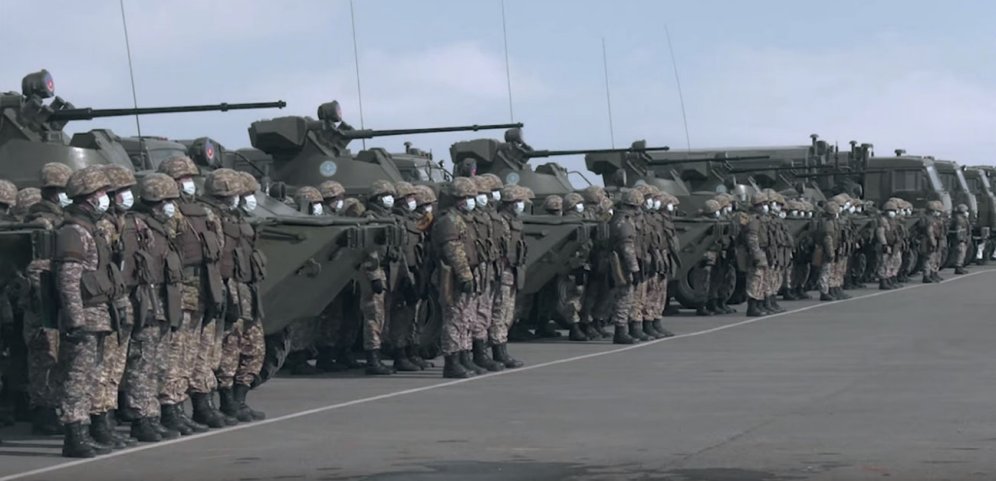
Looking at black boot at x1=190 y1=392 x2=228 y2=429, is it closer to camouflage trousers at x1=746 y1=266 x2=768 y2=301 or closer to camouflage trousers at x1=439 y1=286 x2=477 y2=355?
camouflage trousers at x1=439 y1=286 x2=477 y2=355

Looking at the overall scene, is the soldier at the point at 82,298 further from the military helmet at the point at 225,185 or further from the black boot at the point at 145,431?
the military helmet at the point at 225,185

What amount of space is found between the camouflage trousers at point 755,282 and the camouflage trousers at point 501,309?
935 cm

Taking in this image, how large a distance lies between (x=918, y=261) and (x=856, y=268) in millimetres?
5061

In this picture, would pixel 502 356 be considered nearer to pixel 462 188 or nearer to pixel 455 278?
pixel 455 278

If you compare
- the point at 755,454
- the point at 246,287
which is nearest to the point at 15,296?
the point at 246,287

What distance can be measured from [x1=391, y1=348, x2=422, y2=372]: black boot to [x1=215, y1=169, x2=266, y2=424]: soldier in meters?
4.03

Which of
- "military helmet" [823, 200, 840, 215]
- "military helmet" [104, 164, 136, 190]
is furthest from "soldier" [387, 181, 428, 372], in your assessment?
"military helmet" [823, 200, 840, 215]

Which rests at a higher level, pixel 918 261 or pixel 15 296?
pixel 15 296

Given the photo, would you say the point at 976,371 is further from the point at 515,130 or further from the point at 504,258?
the point at 515,130

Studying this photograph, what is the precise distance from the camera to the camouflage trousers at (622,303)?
21.4m

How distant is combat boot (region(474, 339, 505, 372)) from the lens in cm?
1788

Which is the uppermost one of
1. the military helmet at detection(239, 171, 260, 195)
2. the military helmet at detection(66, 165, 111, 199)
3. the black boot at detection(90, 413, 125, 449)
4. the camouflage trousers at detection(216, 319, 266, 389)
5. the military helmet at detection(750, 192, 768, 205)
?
the military helmet at detection(66, 165, 111, 199)

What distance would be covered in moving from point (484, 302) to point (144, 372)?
556 centimetres

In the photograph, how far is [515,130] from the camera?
29734mm
